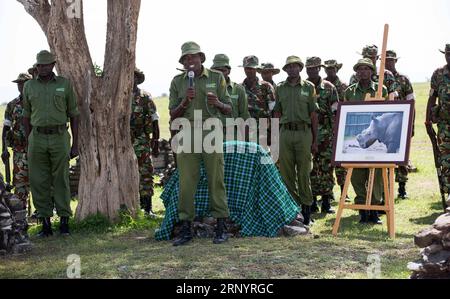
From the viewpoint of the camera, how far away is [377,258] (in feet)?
27.0

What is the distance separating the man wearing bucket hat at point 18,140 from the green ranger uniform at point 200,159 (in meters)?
3.66

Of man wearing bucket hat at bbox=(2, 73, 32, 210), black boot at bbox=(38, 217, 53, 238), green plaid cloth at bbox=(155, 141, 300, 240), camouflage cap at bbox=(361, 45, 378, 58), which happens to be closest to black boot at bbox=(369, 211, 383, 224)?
green plaid cloth at bbox=(155, 141, 300, 240)

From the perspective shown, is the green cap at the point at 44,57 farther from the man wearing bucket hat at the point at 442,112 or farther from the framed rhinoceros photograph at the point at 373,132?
the man wearing bucket hat at the point at 442,112

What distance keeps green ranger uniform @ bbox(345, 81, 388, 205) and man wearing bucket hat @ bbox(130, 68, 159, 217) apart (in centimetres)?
315

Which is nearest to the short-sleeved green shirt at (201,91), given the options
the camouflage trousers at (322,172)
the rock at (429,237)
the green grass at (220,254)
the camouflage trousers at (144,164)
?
the green grass at (220,254)

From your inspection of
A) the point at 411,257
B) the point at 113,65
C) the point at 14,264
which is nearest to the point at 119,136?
the point at 113,65

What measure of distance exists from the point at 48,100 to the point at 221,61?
2859mm

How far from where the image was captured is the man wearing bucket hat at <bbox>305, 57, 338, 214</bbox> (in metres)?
12.2

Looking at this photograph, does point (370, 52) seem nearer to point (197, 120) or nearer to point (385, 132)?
point (385, 132)

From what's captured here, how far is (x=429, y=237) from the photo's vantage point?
22.9ft

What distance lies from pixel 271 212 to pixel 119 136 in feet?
8.15

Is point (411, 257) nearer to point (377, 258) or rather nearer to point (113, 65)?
point (377, 258)

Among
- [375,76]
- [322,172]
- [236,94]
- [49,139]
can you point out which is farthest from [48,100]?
[375,76]

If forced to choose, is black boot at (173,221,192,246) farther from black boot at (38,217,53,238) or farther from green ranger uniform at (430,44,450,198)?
green ranger uniform at (430,44,450,198)
